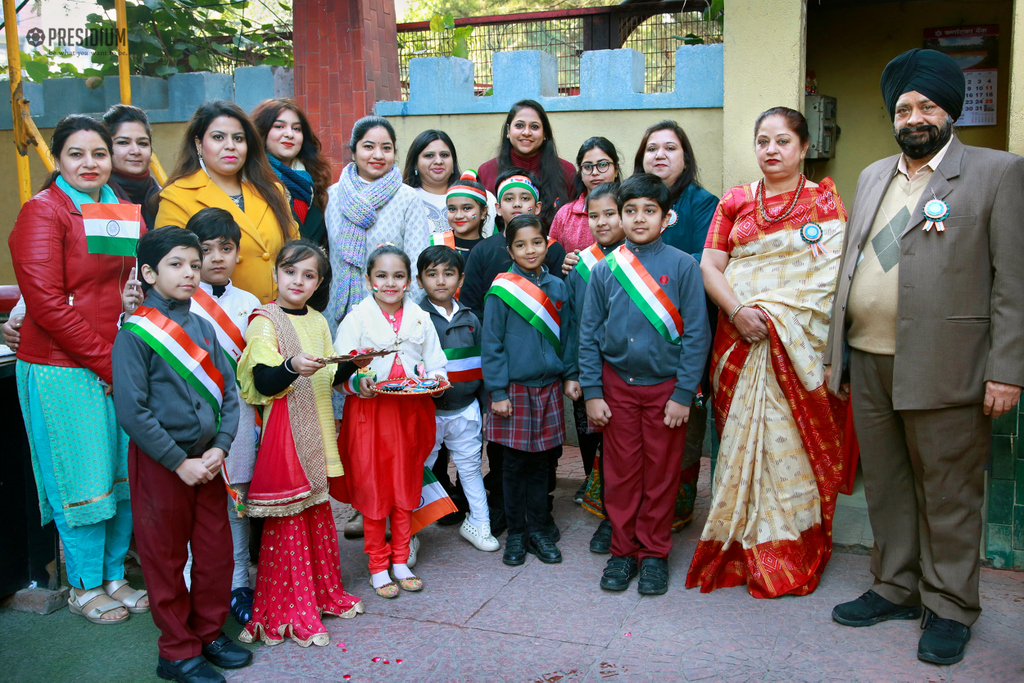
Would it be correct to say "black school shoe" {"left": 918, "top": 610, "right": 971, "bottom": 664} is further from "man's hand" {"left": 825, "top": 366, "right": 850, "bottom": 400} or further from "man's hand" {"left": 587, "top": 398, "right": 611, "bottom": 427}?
"man's hand" {"left": 587, "top": 398, "right": 611, "bottom": 427}

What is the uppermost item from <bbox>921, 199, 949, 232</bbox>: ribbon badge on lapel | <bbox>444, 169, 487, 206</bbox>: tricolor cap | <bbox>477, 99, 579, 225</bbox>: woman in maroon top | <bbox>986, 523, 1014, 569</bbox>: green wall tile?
<bbox>477, 99, 579, 225</bbox>: woman in maroon top

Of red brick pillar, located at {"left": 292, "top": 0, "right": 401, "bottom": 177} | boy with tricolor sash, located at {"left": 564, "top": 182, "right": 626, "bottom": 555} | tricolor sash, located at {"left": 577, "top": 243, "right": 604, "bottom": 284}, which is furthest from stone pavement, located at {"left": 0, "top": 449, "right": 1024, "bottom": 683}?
red brick pillar, located at {"left": 292, "top": 0, "right": 401, "bottom": 177}

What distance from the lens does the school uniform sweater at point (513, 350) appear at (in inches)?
159

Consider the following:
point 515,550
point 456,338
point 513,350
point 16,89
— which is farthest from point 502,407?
point 16,89

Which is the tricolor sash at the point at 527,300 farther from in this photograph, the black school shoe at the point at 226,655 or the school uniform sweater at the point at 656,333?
the black school shoe at the point at 226,655

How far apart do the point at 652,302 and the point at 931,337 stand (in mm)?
1097

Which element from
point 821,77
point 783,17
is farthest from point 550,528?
point 821,77

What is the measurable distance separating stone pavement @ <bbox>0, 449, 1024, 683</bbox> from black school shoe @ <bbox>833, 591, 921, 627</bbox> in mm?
38

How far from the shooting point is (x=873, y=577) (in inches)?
149

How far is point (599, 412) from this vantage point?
3.82 meters

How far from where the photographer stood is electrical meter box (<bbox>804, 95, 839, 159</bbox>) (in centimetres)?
524

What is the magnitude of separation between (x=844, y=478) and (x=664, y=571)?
0.94m

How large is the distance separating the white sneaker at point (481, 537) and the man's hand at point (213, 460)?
1514 millimetres

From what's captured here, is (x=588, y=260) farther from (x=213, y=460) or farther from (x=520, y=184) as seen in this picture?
(x=213, y=460)
